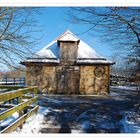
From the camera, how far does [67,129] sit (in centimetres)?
647

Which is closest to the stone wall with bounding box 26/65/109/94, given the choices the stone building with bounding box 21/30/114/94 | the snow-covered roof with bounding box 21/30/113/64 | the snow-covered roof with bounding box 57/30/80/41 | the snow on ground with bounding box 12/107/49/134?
the stone building with bounding box 21/30/114/94

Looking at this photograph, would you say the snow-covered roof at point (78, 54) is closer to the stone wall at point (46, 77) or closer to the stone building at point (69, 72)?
the stone building at point (69, 72)

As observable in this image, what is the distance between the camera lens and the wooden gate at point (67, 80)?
17.4 meters

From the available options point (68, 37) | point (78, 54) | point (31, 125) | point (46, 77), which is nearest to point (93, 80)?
point (78, 54)

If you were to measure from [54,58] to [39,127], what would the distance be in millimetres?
11318

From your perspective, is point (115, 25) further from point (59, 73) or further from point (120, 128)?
point (59, 73)

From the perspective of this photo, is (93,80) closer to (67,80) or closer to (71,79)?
(71,79)

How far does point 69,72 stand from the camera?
17.7 m

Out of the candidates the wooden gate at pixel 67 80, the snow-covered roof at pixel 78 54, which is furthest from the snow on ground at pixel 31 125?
the snow-covered roof at pixel 78 54

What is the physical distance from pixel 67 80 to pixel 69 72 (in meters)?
0.52

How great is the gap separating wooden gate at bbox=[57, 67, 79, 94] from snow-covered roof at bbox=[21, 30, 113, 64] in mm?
741

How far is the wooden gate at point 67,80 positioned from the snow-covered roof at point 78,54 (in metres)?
0.74
